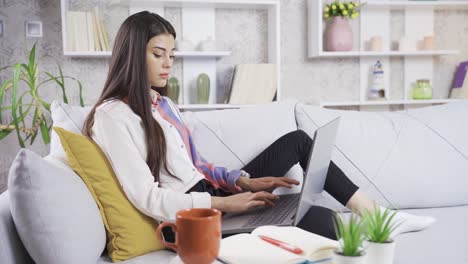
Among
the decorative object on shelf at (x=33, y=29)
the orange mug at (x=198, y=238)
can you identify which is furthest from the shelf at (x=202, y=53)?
the orange mug at (x=198, y=238)

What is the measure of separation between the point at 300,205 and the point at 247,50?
7.24 feet

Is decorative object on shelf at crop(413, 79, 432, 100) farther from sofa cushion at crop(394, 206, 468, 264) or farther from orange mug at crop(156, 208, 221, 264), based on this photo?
orange mug at crop(156, 208, 221, 264)

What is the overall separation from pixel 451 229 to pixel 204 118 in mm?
932

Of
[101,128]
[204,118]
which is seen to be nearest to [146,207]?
[101,128]

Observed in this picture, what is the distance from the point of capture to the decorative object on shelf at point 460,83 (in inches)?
128

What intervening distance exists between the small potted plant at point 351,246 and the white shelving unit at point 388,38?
252cm

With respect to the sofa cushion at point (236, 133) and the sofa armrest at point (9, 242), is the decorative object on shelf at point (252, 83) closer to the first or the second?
the sofa cushion at point (236, 133)

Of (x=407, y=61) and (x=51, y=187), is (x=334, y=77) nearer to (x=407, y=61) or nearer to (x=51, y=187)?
(x=407, y=61)

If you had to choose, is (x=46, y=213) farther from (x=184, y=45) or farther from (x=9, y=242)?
(x=184, y=45)

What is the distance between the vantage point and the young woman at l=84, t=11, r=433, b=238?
1262 mm

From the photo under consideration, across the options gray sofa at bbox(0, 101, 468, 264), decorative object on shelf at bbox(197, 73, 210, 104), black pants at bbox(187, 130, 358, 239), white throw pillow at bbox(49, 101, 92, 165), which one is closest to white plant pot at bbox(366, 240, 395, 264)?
black pants at bbox(187, 130, 358, 239)

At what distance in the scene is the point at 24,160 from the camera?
984 millimetres

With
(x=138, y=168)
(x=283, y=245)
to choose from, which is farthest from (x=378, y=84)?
(x=283, y=245)

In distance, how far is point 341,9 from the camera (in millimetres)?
3100
